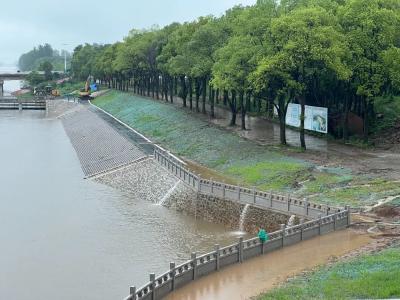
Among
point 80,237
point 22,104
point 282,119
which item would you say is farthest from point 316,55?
point 22,104

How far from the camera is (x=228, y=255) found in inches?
1172

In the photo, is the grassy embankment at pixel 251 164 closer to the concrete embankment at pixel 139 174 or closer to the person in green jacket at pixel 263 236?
the concrete embankment at pixel 139 174

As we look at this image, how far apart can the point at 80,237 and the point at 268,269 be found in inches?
606

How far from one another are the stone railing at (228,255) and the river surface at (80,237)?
396cm

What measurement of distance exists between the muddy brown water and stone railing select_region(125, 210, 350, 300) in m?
0.32

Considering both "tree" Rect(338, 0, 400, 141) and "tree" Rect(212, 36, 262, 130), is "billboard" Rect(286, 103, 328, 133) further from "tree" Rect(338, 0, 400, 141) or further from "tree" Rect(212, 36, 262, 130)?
"tree" Rect(212, 36, 262, 130)

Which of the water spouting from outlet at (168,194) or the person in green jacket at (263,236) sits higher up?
the person in green jacket at (263,236)

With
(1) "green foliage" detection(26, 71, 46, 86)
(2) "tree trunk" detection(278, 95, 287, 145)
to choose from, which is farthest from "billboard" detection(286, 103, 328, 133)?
(1) "green foliage" detection(26, 71, 46, 86)

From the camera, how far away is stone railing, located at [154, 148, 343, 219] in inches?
1436

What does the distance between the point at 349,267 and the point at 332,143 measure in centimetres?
3534

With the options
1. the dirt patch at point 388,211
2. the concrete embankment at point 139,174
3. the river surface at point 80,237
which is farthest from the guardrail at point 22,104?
the dirt patch at point 388,211

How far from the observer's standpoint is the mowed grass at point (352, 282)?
74.6ft

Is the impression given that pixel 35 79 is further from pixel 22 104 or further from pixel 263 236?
pixel 263 236

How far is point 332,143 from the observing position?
61.3 metres
